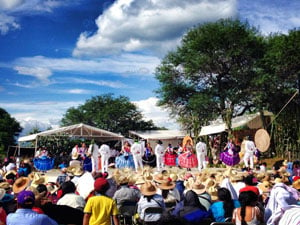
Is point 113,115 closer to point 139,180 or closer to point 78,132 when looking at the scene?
point 78,132

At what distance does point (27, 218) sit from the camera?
4363mm

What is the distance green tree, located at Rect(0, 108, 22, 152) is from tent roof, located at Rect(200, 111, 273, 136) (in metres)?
26.0

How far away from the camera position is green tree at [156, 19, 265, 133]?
33.2m

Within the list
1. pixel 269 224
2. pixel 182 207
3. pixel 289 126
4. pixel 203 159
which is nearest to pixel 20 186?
pixel 182 207

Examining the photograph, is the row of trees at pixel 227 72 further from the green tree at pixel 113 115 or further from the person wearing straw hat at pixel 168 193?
the person wearing straw hat at pixel 168 193

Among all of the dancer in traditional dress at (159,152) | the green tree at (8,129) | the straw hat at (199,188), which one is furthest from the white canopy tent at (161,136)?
the straw hat at (199,188)

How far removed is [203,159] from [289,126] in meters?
6.85

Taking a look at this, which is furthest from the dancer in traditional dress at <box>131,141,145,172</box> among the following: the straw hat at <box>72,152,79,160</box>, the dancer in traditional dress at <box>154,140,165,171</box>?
the straw hat at <box>72,152,79,160</box>

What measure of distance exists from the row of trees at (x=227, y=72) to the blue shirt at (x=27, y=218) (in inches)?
991

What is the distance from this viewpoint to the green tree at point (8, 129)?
4799cm

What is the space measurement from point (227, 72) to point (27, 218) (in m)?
31.2

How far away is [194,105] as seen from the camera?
33.2 m

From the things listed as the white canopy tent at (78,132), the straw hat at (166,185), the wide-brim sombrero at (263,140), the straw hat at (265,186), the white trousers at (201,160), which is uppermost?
the white canopy tent at (78,132)

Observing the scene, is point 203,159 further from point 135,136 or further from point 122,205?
point 135,136
